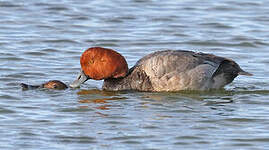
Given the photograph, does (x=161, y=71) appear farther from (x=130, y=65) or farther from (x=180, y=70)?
(x=130, y=65)

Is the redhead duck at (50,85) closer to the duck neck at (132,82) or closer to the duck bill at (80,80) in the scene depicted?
the duck bill at (80,80)

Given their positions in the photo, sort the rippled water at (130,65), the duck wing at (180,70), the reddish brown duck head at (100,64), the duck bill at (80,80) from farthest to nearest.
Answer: the duck bill at (80,80) → the reddish brown duck head at (100,64) → the duck wing at (180,70) → the rippled water at (130,65)

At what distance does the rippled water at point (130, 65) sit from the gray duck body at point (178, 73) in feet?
0.42

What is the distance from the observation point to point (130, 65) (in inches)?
436

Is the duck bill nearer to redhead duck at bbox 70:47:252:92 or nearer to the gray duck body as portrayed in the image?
redhead duck at bbox 70:47:252:92

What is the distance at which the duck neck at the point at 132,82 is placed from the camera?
9398mm

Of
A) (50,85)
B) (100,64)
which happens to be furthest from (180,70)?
(50,85)

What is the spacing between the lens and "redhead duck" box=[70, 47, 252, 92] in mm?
9219

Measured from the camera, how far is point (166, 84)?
9242 mm

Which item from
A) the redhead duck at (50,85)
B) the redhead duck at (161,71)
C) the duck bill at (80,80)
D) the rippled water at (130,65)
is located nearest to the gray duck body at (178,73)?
the redhead duck at (161,71)

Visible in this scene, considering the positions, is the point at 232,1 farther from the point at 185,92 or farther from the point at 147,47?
the point at 185,92

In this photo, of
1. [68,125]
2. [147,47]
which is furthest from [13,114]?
[147,47]

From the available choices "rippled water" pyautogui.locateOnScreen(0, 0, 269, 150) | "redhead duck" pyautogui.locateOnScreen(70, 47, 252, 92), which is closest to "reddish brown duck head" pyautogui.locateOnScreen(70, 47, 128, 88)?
"redhead duck" pyautogui.locateOnScreen(70, 47, 252, 92)

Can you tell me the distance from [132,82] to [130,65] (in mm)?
1542
